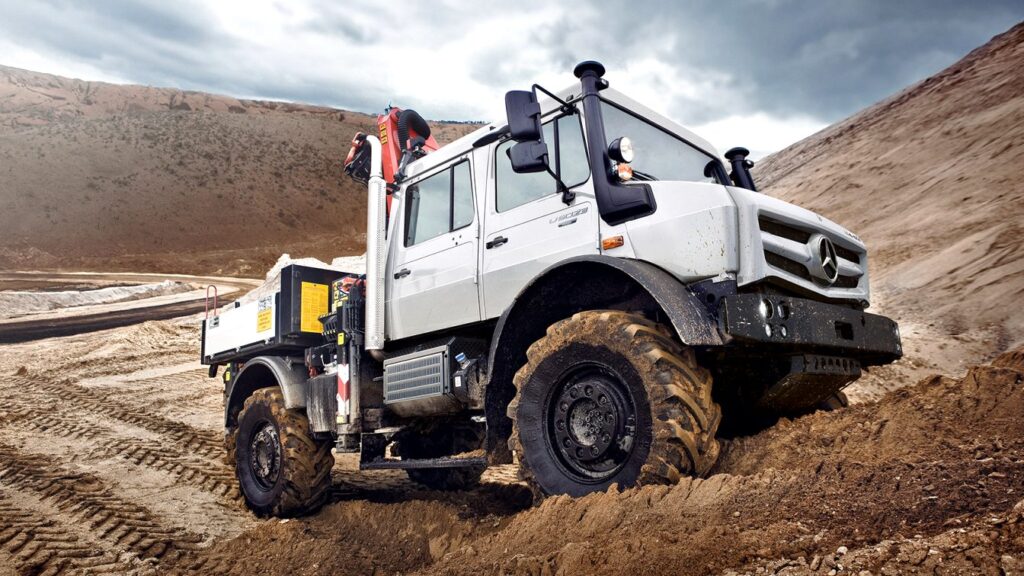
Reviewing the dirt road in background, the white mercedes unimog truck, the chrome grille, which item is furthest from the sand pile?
the chrome grille

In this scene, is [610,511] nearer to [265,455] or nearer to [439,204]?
[439,204]

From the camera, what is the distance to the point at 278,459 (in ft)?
20.5

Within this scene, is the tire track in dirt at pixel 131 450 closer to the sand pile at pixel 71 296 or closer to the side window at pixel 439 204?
the side window at pixel 439 204

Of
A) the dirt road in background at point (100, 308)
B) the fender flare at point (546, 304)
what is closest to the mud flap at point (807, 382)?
the fender flare at point (546, 304)

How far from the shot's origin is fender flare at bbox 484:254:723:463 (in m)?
4.12

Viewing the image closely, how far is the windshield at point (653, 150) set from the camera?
463 cm

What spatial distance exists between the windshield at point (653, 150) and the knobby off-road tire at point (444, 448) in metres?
2.75

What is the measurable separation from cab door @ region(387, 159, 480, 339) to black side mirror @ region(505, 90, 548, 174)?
3.13 feet

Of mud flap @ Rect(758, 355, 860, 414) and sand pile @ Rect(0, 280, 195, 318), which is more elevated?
sand pile @ Rect(0, 280, 195, 318)

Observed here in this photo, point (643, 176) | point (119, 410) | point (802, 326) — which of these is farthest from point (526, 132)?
point (119, 410)

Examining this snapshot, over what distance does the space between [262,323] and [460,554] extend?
3.56 meters

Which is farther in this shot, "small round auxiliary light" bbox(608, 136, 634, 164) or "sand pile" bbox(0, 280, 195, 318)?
"sand pile" bbox(0, 280, 195, 318)

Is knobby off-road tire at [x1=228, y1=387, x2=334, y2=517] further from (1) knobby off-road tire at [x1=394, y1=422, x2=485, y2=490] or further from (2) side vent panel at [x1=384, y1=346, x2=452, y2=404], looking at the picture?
(2) side vent panel at [x1=384, y1=346, x2=452, y2=404]

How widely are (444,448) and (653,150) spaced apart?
353cm
